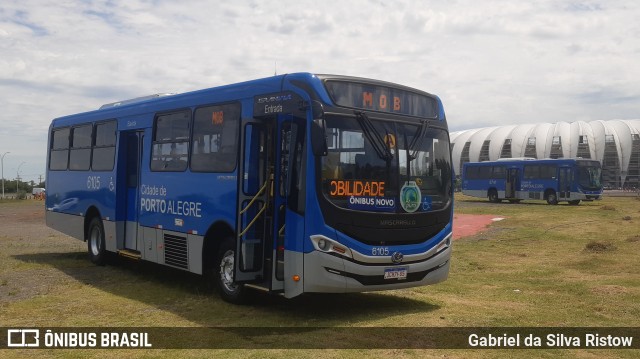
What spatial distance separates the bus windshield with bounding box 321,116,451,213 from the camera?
8805 mm

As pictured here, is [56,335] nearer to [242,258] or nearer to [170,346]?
[170,346]

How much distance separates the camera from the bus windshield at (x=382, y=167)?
880cm

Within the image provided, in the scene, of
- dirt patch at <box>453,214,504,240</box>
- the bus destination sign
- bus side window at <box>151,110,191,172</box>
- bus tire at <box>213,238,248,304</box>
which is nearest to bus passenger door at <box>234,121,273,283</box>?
bus tire at <box>213,238,248,304</box>

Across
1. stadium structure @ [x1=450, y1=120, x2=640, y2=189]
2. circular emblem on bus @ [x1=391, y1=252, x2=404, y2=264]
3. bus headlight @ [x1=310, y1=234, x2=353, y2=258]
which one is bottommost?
circular emblem on bus @ [x1=391, y1=252, x2=404, y2=264]

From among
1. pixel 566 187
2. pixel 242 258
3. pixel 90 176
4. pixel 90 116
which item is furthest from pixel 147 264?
pixel 566 187

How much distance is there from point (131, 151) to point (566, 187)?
1393 inches

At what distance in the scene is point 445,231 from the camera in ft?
32.9

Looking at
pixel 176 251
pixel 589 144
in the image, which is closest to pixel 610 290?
pixel 176 251

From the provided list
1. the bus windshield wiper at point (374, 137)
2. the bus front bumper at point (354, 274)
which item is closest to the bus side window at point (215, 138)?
the bus windshield wiper at point (374, 137)

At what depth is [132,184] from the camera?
13.8 metres

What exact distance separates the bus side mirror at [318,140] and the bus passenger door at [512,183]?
135ft

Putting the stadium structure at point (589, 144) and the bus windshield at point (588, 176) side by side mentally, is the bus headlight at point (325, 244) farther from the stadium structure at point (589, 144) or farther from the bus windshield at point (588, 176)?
the stadium structure at point (589, 144)

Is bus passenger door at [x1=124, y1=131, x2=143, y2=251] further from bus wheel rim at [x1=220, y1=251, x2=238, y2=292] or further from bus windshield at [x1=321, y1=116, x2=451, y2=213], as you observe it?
bus windshield at [x1=321, y1=116, x2=451, y2=213]

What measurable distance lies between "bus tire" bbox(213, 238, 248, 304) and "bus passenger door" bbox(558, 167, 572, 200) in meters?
37.0
